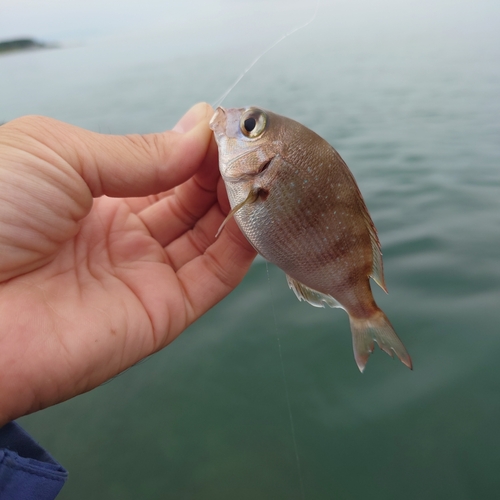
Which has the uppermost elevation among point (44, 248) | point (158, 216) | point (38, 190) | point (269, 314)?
point (38, 190)

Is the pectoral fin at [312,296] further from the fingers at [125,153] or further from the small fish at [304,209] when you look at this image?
the fingers at [125,153]

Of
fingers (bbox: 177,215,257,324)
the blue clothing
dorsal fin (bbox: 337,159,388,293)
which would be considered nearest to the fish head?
dorsal fin (bbox: 337,159,388,293)

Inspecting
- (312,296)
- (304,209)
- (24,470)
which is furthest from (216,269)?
(24,470)

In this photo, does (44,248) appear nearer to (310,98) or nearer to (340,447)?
(340,447)

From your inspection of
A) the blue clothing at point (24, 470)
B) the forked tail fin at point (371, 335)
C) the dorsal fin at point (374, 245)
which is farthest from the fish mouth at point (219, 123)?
the blue clothing at point (24, 470)

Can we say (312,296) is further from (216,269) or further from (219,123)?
(219,123)

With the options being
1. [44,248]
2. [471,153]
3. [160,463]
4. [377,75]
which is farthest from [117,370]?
[377,75]

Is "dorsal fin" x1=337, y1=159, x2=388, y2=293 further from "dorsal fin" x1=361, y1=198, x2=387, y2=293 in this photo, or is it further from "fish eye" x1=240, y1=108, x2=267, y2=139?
"fish eye" x1=240, y1=108, x2=267, y2=139

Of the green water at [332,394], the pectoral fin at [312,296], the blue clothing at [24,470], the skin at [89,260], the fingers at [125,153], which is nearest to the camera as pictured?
the blue clothing at [24,470]
